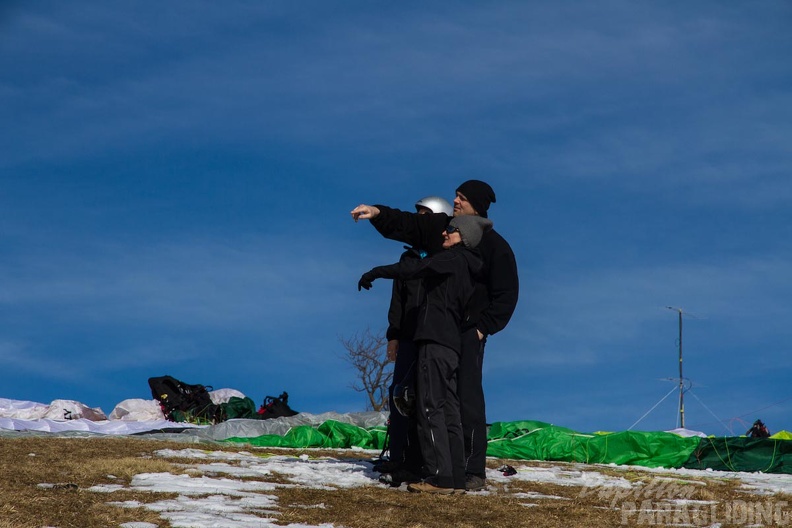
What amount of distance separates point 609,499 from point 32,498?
14.4ft

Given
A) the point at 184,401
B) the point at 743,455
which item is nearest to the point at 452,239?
the point at 743,455

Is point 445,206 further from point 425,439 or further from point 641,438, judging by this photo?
→ point 641,438

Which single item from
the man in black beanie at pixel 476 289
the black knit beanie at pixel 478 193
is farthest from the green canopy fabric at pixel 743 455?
the black knit beanie at pixel 478 193

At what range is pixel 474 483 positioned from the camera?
7.64m

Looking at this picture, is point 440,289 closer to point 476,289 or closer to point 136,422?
point 476,289

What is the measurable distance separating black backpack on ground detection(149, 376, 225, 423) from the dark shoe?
10.5 m

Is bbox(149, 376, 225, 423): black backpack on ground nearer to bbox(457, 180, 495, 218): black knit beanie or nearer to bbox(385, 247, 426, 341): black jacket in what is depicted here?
bbox(385, 247, 426, 341): black jacket

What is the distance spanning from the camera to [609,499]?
7.50 m

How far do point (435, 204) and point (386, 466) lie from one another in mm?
2405

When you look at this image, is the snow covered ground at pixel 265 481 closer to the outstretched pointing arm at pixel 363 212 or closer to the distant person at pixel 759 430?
the outstretched pointing arm at pixel 363 212

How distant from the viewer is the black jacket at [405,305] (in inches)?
302

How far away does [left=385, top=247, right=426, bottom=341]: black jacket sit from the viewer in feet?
25.2

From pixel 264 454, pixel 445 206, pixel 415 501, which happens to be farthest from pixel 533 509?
pixel 264 454

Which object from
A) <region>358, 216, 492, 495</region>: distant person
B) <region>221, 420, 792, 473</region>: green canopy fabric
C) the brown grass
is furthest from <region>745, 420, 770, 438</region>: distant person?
<region>358, 216, 492, 495</region>: distant person
